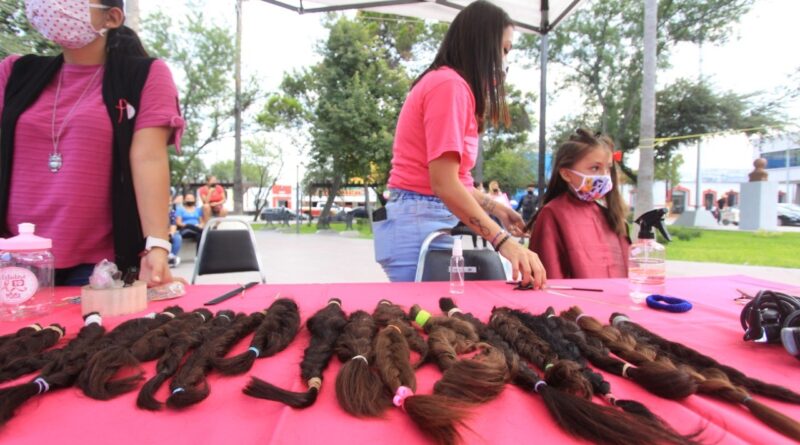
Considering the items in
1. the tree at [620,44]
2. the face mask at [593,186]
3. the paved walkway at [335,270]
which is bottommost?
the paved walkway at [335,270]

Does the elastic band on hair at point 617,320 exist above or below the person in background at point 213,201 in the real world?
below

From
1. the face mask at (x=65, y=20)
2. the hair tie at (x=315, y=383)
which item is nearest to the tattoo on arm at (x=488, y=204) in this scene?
the hair tie at (x=315, y=383)

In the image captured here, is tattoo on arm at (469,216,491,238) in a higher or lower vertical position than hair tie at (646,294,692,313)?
higher

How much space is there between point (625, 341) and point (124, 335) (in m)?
1.12

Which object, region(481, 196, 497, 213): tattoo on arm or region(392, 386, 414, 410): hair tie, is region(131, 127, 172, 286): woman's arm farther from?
region(481, 196, 497, 213): tattoo on arm

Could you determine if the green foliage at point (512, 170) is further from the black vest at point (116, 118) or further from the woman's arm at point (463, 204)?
the black vest at point (116, 118)

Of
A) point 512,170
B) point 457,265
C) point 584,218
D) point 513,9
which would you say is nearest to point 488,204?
point 457,265

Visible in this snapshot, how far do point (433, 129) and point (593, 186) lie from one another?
1549 millimetres

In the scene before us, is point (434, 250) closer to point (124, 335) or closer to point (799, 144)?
point (124, 335)

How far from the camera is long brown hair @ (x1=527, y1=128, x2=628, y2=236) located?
2.76 m

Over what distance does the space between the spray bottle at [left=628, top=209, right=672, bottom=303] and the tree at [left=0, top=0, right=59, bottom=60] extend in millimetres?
4299

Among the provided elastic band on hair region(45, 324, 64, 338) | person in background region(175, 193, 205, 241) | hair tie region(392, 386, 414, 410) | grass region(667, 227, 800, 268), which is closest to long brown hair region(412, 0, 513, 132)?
hair tie region(392, 386, 414, 410)

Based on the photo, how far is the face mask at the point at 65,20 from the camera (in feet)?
4.65

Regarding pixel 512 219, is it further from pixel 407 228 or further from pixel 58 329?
pixel 58 329
